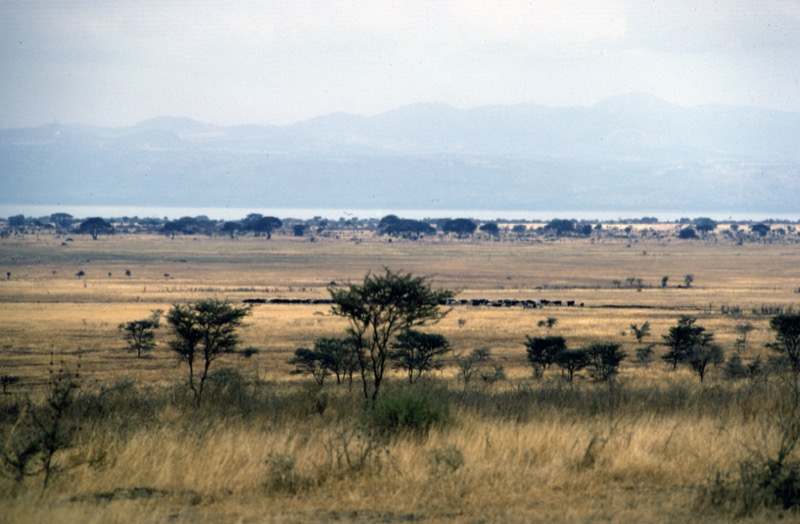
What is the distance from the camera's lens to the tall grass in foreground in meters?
9.30

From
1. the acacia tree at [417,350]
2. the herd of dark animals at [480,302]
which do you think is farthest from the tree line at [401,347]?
the herd of dark animals at [480,302]

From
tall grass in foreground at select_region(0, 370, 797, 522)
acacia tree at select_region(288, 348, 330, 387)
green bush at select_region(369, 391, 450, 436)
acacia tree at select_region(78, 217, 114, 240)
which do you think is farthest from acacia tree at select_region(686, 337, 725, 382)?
acacia tree at select_region(78, 217, 114, 240)

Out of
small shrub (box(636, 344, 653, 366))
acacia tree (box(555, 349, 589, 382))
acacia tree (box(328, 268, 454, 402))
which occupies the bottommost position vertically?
small shrub (box(636, 344, 653, 366))

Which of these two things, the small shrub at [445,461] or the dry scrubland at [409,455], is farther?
the small shrub at [445,461]

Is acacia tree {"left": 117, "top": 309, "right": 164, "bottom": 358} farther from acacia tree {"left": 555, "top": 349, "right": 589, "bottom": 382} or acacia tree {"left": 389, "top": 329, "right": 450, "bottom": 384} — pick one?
acacia tree {"left": 555, "top": 349, "right": 589, "bottom": 382}

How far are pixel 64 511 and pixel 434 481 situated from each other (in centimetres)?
389

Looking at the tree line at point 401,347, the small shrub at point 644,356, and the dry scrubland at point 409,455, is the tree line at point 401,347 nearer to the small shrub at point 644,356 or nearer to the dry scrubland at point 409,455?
the small shrub at point 644,356

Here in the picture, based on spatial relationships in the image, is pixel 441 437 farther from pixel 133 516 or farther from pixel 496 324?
pixel 496 324

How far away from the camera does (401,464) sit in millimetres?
10648

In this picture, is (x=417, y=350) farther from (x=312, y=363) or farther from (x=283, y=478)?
(x=283, y=478)

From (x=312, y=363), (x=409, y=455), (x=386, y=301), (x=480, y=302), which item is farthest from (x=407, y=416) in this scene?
(x=480, y=302)

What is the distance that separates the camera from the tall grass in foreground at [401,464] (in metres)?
9.30

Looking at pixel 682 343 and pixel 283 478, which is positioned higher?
pixel 283 478

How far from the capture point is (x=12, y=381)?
35.2 metres
